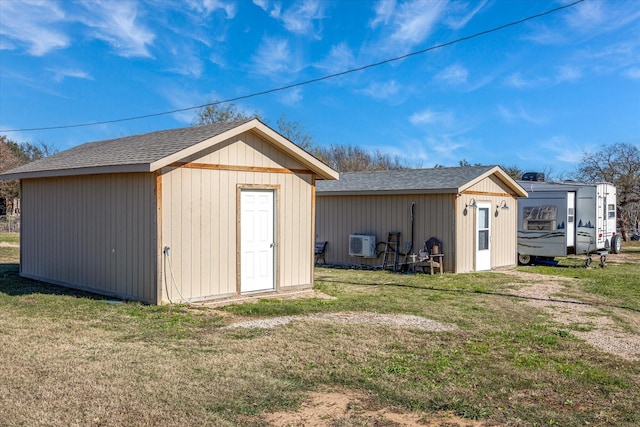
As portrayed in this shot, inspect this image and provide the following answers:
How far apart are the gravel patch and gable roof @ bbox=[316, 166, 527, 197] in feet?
21.8

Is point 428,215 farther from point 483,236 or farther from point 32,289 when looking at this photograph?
point 32,289

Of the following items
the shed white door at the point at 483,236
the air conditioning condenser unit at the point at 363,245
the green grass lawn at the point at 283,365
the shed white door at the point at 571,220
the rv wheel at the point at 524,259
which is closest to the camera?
the green grass lawn at the point at 283,365

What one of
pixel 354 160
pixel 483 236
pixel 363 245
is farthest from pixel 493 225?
pixel 354 160

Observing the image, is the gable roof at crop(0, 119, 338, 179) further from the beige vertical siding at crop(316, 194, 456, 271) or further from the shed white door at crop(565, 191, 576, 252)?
the shed white door at crop(565, 191, 576, 252)

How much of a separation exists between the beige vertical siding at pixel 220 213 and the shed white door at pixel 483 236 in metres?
6.54

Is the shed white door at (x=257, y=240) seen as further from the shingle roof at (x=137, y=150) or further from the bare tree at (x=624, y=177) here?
the bare tree at (x=624, y=177)

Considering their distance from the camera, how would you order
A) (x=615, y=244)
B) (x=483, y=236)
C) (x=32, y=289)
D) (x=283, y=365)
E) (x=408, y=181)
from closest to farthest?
(x=283, y=365)
(x=32, y=289)
(x=483, y=236)
(x=408, y=181)
(x=615, y=244)

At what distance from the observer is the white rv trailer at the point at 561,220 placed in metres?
17.3

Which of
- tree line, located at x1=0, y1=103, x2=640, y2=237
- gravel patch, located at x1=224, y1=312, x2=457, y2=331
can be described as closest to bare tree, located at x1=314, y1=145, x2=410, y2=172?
tree line, located at x1=0, y1=103, x2=640, y2=237

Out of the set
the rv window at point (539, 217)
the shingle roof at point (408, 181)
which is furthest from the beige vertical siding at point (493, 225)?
the rv window at point (539, 217)

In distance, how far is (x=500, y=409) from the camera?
14.9 ft

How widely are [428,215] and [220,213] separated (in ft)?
23.6

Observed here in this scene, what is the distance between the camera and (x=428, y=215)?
15164mm

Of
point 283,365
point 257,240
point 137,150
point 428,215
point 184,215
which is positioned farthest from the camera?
point 428,215
